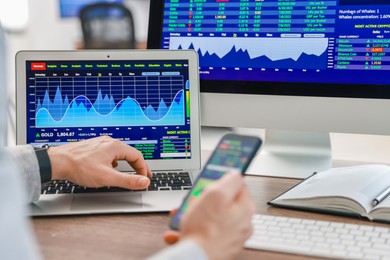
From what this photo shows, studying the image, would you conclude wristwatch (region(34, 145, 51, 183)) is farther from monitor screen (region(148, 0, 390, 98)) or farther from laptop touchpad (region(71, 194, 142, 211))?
monitor screen (region(148, 0, 390, 98))

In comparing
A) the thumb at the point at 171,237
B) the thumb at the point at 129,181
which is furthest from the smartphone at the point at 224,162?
the thumb at the point at 129,181

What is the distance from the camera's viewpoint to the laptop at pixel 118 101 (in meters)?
1.26

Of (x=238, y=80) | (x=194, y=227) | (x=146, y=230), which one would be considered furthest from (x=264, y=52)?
(x=194, y=227)

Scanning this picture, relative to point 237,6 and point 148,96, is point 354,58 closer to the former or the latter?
point 237,6

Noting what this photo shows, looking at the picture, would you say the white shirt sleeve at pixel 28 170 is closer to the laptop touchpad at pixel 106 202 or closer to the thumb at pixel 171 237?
the laptop touchpad at pixel 106 202

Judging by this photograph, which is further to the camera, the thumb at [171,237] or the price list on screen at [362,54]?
the price list on screen at [362,54]

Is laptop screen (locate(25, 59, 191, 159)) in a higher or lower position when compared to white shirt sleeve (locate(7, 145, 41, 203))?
higher

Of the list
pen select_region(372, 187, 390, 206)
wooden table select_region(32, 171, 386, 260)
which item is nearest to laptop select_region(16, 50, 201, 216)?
wooden table select_region(32, 171, 386, 260)

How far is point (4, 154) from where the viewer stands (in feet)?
1.97

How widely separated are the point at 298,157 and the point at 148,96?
1.26 ft

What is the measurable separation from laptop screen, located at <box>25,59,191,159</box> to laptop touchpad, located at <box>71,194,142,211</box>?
6.6 inches

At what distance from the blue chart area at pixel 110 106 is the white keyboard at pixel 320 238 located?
13.9 inches

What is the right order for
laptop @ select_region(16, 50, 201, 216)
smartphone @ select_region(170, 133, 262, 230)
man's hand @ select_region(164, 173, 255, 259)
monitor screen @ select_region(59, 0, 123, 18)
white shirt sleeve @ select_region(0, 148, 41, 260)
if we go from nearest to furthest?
white shirt sleeve @ select_region(0, 148, 41, 260), man's hand @ select_region(164, 173, 255, 259), smartphone @ select_region(170, 133, 262, 230), laptop @ select_region(16, 50, 201, 216), monitor screen @ select_region(59, 0, 123, 18)

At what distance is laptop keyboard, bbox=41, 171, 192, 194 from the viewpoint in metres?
1.15
